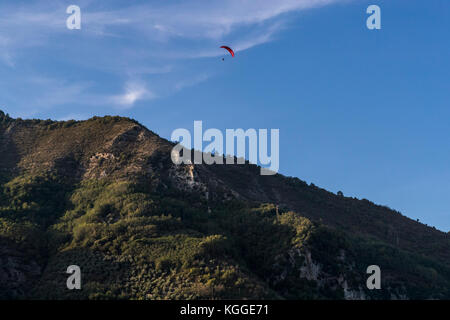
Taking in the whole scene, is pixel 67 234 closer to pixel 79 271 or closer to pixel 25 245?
pixel 25 245

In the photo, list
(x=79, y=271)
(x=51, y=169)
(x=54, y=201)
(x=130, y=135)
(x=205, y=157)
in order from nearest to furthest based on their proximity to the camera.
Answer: (x=79, y=271), (x=54, y=201), (x=51, y=169), (x=130, y=135), (x=205, y=157)

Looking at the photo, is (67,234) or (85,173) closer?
(67,234)

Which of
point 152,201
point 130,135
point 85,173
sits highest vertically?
point 130,135
